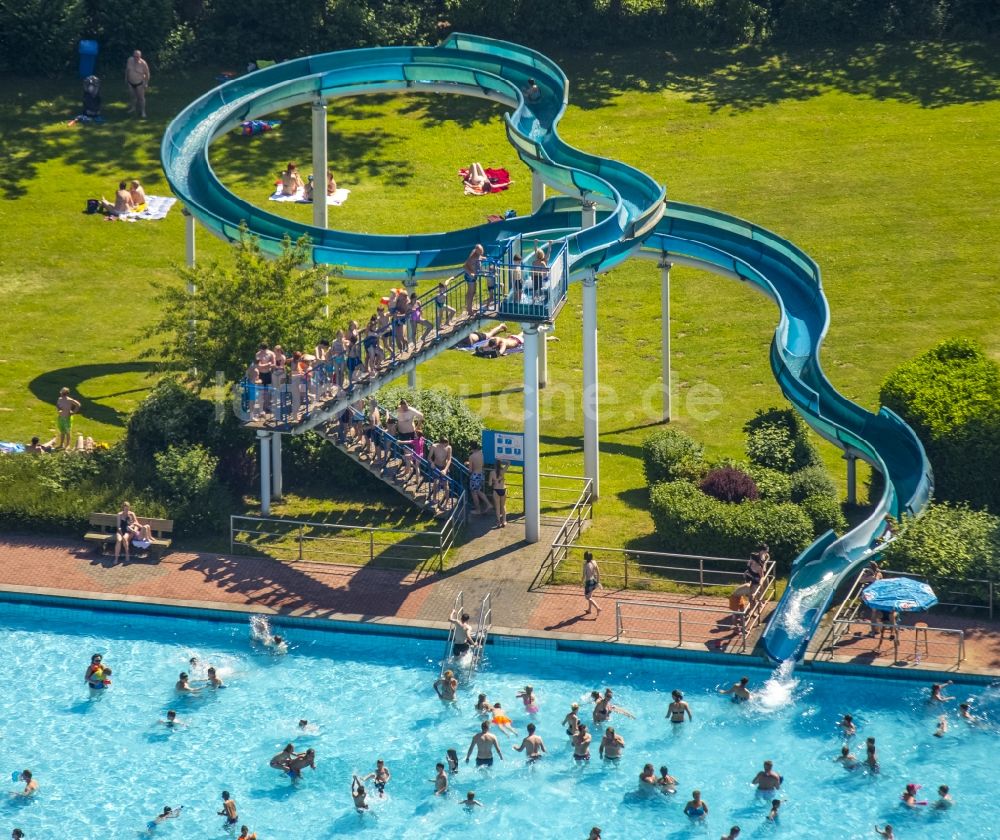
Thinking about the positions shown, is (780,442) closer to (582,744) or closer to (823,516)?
(823,516)

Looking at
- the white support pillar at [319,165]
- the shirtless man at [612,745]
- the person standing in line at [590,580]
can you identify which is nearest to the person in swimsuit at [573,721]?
the shirtless man at [612,745]

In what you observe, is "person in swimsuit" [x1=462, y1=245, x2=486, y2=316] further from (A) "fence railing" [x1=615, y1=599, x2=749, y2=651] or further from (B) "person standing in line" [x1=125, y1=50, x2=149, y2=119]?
(B) "person standing in line" [x1=125, y1=50, x2=149, y2=119]

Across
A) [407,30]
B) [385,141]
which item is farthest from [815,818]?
[407,30]

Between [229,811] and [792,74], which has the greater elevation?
[792,74]

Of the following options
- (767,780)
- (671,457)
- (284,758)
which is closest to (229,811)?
(284,758)

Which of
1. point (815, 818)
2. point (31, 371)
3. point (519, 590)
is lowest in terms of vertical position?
point (815, 818)

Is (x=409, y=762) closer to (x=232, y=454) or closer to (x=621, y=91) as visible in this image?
(x=232, y=454)

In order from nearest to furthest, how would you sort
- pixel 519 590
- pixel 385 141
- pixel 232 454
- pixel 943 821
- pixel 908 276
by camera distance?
pixel 943 821 → pixel 519 590 → pixel 232 454 → pixel 908 276 → pixel 385 141

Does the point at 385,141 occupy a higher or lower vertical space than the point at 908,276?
higher
